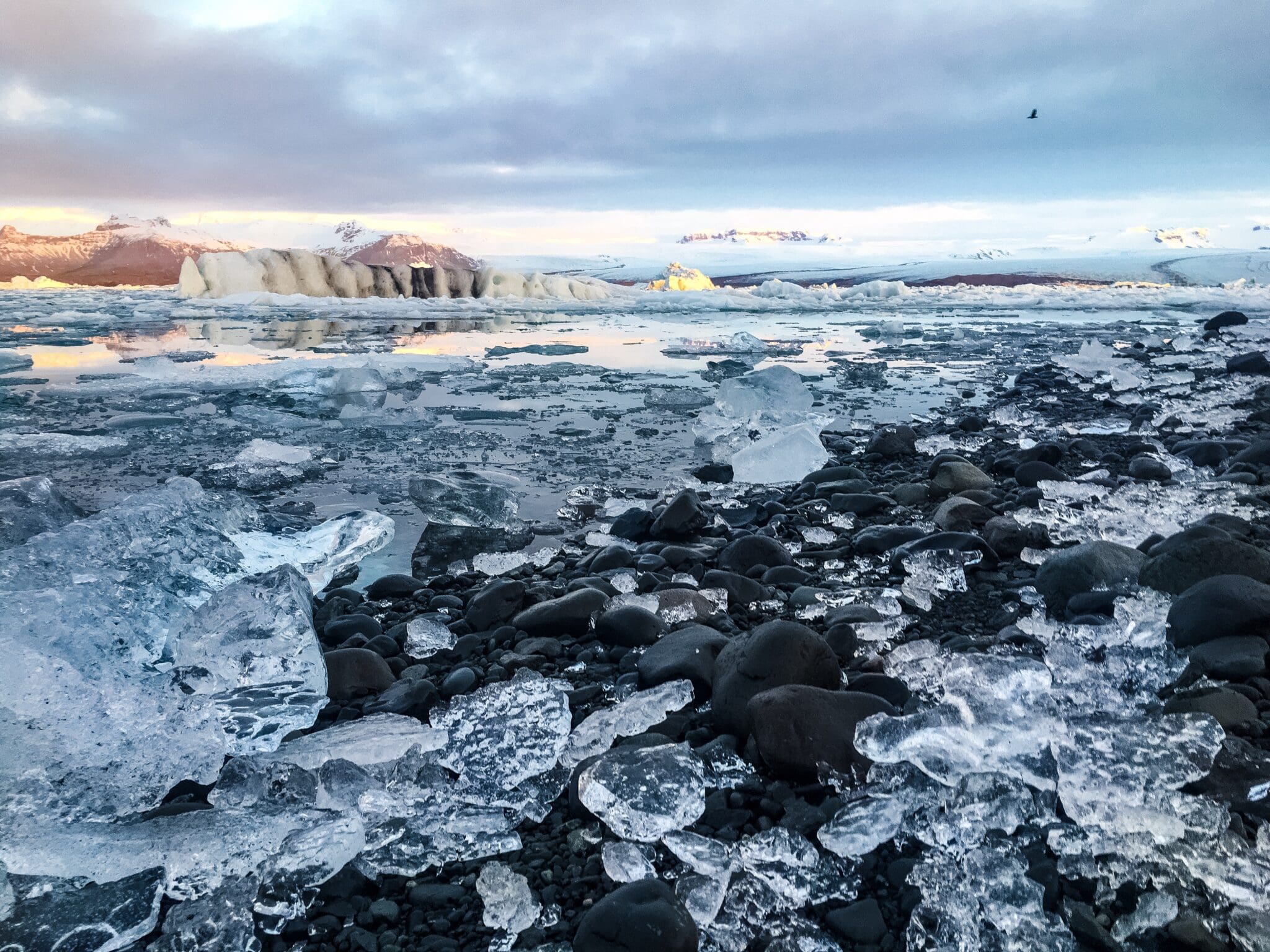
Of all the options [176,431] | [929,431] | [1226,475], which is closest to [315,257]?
[176,431]

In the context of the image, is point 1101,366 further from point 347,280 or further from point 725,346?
point 347,280

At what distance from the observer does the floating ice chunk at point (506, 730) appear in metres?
1.63

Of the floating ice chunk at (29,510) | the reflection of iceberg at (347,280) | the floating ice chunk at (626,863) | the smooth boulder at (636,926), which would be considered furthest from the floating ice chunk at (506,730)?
the reflection of iceberg at (347,280)

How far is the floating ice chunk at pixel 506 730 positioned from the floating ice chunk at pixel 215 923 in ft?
1.44

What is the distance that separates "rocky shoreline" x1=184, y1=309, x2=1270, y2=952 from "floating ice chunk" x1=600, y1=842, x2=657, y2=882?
2cm

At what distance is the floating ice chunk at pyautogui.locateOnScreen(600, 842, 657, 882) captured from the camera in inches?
52.6

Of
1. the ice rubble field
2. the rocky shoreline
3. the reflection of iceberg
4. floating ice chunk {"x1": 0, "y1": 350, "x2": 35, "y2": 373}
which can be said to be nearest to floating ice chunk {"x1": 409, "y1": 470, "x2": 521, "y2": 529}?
the ice rubble field

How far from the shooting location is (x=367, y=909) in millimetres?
1306

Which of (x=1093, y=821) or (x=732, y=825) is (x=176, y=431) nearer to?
(x=732, y=825)

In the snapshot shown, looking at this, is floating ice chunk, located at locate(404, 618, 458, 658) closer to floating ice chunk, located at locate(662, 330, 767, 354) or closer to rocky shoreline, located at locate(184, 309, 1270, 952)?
rocky shoreline, located at locate(184, 309, 1270, 952)

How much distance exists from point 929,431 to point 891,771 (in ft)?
13.2

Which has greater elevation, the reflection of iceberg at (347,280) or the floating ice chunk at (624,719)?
the reflection of iceberg at (347,280)

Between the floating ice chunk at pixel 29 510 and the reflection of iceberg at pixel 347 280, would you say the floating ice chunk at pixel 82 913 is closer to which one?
the floating ice chunk at pixel 29 510

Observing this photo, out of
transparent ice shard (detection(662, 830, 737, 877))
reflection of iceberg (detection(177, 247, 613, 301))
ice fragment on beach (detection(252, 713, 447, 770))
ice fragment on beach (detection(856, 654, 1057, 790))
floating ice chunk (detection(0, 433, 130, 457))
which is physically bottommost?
transparent ice shard (detection(662, 830, 737, 877))
